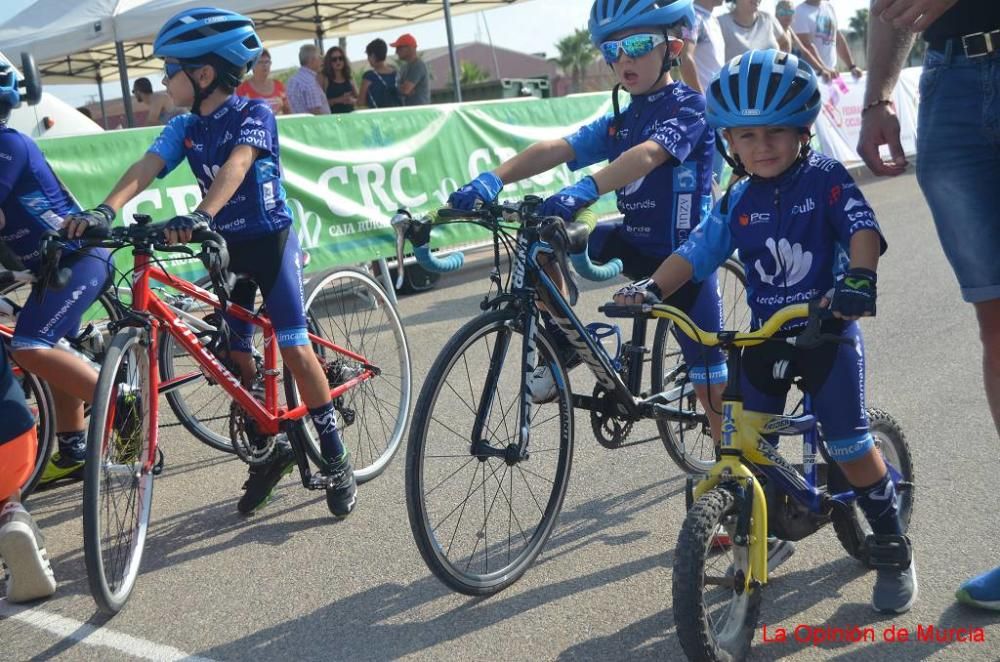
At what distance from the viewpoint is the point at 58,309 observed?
4.74 m

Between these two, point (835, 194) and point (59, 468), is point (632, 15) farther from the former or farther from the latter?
point (59, 468)

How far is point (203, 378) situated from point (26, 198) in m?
1.20

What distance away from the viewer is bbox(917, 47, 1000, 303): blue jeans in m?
3.37

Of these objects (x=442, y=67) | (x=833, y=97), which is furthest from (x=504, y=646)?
(x=442, y=67)

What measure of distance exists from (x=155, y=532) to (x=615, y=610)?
2215 mm

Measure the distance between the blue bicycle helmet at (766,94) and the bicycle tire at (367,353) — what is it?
8.02ft

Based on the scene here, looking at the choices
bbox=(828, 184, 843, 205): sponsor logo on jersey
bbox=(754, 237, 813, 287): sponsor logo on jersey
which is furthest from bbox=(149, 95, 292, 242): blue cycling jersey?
bbox=(828, 184, 843, 205): sponsor logo on jersey

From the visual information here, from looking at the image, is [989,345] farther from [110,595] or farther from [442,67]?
[442,67]

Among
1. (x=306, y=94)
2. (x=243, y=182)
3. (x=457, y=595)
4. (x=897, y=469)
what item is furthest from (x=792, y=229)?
(x=306, y=94)

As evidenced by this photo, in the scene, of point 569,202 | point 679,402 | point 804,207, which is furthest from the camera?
point 679,402

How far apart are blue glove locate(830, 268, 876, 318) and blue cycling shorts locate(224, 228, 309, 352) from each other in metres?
2.47

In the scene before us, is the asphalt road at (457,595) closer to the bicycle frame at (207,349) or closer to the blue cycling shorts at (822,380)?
the bicycle frame at (207,349)

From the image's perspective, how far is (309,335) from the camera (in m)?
5.18

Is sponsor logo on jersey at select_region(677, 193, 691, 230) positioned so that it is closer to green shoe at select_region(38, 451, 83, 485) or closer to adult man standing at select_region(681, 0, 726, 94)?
green shoe at select_region(38, 451, 83, 485)
